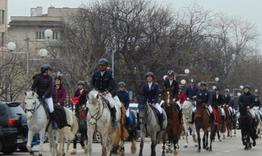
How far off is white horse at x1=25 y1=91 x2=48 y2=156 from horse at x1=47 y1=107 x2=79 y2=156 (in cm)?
79

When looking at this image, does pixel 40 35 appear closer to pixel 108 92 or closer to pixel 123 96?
pixel 123 96

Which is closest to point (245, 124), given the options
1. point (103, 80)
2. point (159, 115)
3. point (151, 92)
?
point (159, 115)

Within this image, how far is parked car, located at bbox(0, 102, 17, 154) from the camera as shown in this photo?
23.8 metres

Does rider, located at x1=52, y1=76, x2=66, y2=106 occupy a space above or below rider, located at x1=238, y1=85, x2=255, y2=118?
above

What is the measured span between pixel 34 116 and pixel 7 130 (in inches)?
155

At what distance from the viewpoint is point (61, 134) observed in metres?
22.9

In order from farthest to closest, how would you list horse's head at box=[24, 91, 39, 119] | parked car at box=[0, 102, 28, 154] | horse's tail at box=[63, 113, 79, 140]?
horse's tail at box=[63, 113, 79, 140] → parked car at box=[0, 102, 28, 154] → horse's head at box=[24, 91, 39, 119]

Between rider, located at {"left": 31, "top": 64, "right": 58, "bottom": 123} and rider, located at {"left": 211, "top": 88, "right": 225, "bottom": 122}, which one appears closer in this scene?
rider, located at {"left": 31, "top": 64, "right": 58, "bottom": 123}

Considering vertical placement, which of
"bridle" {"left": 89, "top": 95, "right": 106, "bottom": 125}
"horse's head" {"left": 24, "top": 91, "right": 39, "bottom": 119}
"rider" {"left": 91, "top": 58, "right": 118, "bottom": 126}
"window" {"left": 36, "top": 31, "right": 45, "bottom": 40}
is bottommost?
"bridle" {"left": 89, "top": 95, "right": 106, "bottom": 125}

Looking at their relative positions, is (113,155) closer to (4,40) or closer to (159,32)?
(159,32)

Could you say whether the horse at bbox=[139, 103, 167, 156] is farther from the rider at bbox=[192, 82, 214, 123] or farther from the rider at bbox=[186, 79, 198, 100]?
the rider at bbox=[186, 79, 198, 100]

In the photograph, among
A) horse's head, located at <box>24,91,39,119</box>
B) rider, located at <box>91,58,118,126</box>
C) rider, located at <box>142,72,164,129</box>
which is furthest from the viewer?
rider, located at <box>142,72,164,129</box>

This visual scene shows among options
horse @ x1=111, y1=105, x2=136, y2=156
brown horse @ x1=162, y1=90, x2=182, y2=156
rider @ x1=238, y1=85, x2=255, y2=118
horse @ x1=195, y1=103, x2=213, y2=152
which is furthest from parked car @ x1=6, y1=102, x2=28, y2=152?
rider @ x1=238, y1=85, x2=255, y2=118

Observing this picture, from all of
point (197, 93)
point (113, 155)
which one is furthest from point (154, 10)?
point (113, 155)
